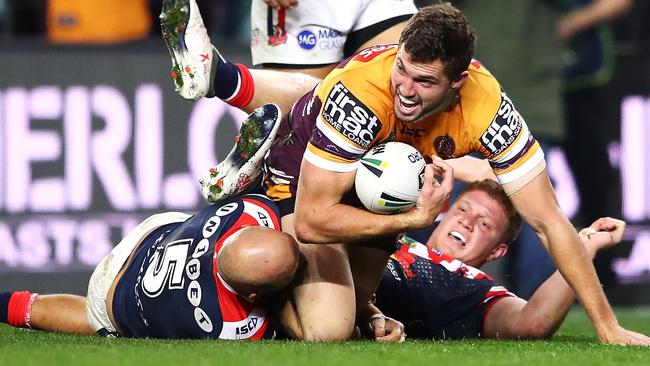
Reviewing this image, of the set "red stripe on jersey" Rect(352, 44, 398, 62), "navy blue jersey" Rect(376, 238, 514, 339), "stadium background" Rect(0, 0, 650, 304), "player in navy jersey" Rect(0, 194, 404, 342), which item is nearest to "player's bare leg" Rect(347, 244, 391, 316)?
"player in navy jersey" Rect(0, 194, 404, 342)

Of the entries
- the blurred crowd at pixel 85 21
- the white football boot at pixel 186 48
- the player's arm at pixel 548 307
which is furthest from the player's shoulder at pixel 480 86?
the blurred crowd at pixel 85 21

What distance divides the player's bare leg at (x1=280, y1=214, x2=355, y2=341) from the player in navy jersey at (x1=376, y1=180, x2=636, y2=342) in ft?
1.71

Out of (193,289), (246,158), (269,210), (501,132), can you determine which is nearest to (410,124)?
(501,132)

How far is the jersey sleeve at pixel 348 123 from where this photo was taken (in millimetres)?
5508

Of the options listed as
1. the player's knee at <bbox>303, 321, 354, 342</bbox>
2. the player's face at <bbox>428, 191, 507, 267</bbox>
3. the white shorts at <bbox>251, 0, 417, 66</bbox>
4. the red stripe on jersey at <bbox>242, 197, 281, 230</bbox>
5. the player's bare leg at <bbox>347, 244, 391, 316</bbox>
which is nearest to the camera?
the player's knee at <bbox>303, 321, 354, 342</bbox>

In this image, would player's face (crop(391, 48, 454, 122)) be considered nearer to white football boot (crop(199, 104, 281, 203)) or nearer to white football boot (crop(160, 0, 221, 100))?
white football boot (crop(199, 104, 281, 203))

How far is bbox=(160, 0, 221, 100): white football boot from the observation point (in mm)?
6324

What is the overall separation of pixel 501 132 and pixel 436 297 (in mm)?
1038

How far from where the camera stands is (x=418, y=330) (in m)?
6.38

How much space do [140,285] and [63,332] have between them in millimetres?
518

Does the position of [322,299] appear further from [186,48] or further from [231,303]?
[186,48]

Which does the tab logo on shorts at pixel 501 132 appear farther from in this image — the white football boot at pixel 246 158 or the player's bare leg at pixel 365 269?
the white football boot at pixel 246 158

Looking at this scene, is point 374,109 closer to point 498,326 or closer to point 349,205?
point 349,205

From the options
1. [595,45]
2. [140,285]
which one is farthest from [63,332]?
[595,45]
